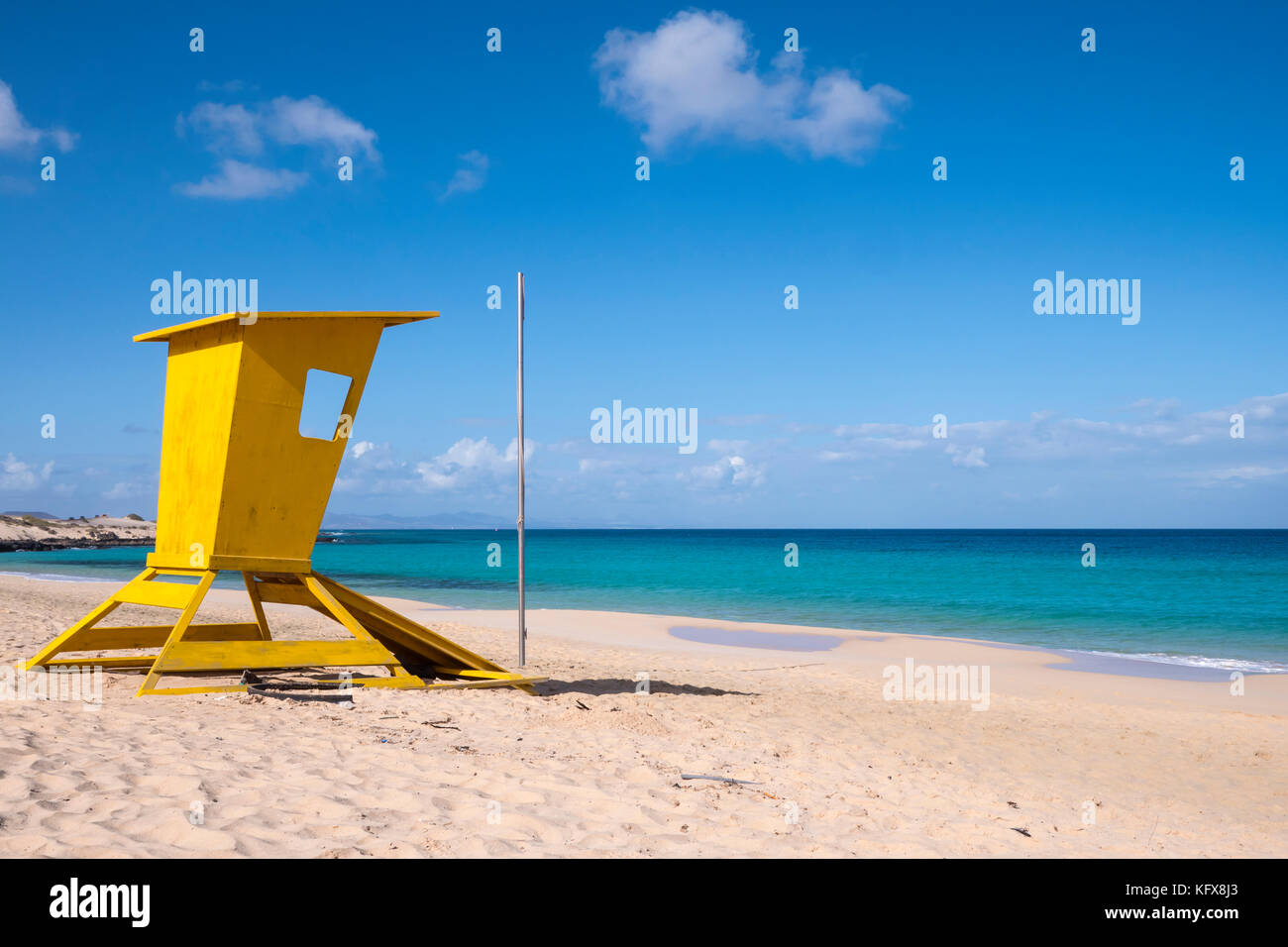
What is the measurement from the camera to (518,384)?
9141 millimetres

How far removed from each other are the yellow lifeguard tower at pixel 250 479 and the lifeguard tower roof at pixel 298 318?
0.01 m

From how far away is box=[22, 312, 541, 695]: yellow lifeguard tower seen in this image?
730 cm

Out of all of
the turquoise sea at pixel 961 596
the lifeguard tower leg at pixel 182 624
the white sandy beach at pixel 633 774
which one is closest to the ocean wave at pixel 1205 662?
the turquoise sea at pixel 961 596

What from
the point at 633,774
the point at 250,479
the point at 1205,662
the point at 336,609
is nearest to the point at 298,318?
the point at 250,479

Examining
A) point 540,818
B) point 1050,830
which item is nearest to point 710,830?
point 540,818

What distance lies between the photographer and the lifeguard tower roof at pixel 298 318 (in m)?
7.29

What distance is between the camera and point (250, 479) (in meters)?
7.42

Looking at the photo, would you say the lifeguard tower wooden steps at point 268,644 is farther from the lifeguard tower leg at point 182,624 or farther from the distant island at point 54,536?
the distant island at point 54,536

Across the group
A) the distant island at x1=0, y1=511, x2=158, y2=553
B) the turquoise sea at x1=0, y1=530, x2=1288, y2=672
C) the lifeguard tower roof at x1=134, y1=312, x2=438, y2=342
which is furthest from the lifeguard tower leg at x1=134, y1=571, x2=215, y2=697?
the distant island at x1=0, y1=511, x2=158, y2=553

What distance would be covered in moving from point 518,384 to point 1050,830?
634 centimetres

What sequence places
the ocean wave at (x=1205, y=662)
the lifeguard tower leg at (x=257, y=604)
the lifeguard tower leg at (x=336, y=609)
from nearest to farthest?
the lifeguard tower leg at (x=336, y=609) → the lifeguard tower leg at (x=257, y=604) → the ocean wave at (x=1205, y=662)

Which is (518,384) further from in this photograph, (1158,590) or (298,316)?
(1158,590)

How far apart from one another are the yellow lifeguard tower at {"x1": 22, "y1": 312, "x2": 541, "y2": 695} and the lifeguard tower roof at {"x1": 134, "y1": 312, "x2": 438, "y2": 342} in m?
0.01
